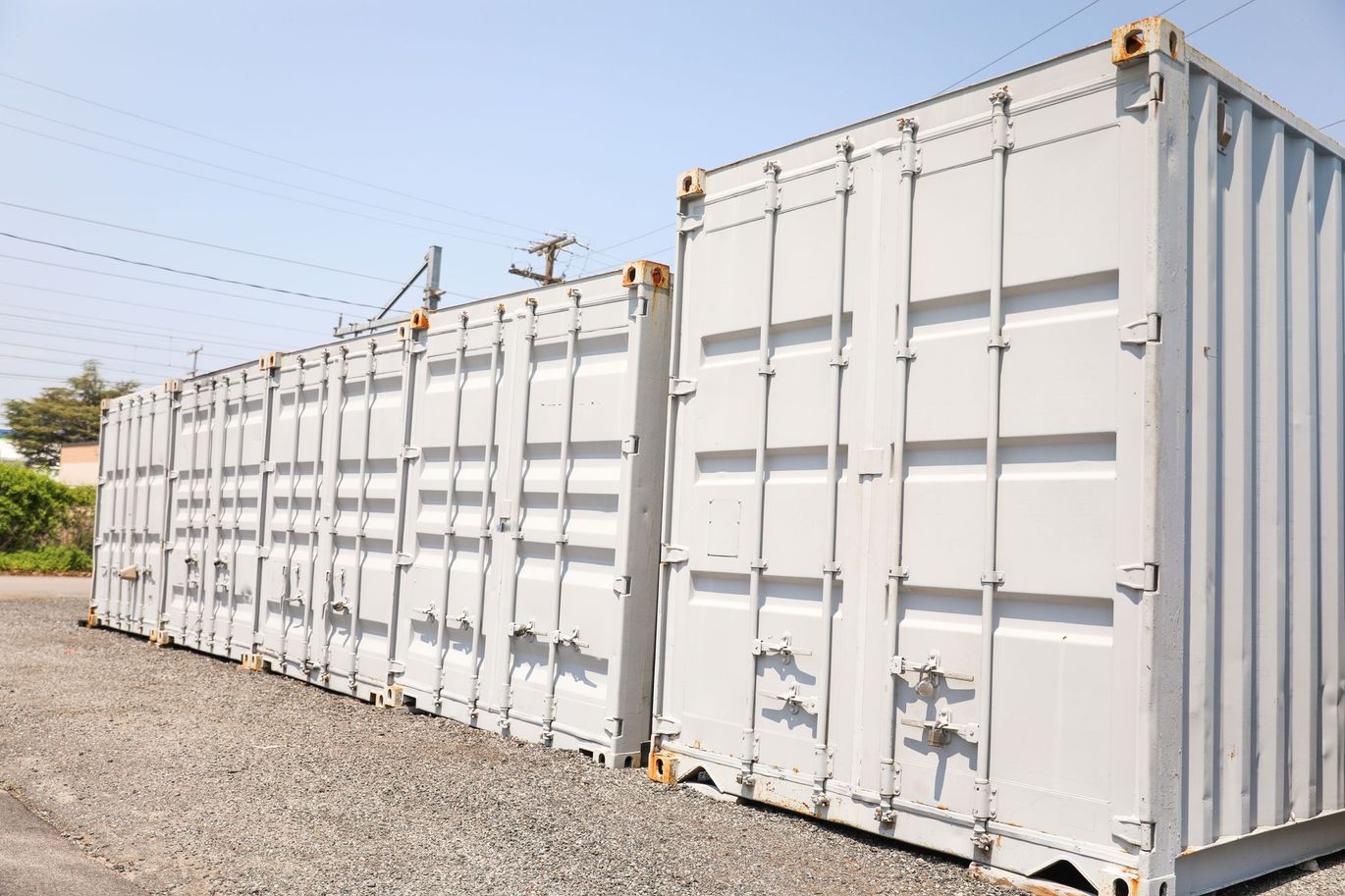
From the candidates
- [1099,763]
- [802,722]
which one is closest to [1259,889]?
[1099,763]

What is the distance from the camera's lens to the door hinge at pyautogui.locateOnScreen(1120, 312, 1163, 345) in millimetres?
4398

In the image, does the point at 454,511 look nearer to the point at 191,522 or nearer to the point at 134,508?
the point at 191,522

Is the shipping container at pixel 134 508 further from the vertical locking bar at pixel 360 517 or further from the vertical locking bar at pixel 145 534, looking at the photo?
the vertical locking bar at pixel 360 517

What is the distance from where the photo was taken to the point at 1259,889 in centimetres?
474

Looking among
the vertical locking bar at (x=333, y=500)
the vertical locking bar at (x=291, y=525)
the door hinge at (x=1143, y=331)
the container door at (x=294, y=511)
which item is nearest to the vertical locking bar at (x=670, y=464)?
the door hinge at (x=1143, y=331)

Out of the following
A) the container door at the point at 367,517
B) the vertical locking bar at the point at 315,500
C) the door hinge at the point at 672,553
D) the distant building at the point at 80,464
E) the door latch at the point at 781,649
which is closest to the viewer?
the door latch at the point at 781,649

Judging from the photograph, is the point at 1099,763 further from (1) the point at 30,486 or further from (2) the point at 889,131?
(1) the point at 30,486

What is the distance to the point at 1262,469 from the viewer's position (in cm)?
490

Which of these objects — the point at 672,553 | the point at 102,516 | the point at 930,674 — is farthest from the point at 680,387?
the point at 102,516

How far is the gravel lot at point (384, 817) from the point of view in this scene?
4688 millimetres

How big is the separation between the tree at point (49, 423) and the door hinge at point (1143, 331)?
66737 mm

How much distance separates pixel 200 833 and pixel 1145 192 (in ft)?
17.5

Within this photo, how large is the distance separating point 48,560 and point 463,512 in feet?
77.7

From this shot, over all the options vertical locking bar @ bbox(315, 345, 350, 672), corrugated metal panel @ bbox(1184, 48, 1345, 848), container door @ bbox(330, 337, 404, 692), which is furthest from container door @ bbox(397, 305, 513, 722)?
corrugated metal panel @ bbox(1184, 48, 1345, 848)
